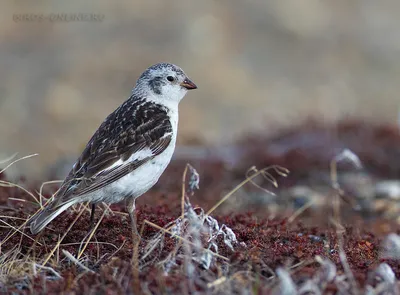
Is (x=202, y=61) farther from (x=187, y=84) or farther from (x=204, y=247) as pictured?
(x=204, y=247)

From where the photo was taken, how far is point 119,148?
21.3 ft

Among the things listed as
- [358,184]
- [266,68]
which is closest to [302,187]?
[358,184]

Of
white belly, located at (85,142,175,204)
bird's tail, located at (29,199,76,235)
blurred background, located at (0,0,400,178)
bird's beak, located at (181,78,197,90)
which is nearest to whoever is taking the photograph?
bird's tail, located at (29,199,76,235)

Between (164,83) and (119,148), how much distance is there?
1.17 m

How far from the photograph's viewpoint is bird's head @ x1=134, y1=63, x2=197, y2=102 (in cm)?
734

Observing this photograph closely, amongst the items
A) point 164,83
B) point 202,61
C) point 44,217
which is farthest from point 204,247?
point 202,61

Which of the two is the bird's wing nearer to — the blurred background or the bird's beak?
the bird's beak

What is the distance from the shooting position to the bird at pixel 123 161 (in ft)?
20.2

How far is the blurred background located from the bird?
10.6 metres

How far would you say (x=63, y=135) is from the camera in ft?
63.7

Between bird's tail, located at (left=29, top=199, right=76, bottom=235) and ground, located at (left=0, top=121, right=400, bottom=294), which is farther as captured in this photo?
bird's tail, located at (left=29, top=199, right=76, bottom=235)

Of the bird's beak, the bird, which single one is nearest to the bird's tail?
the bird

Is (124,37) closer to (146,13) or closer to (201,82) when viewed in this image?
(146,13)

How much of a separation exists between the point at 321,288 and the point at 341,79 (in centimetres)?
1865
